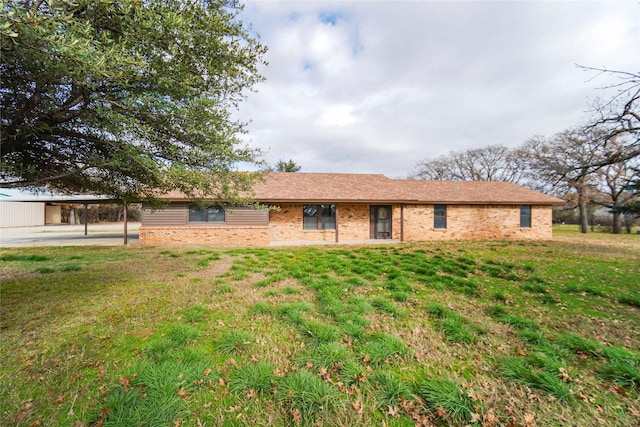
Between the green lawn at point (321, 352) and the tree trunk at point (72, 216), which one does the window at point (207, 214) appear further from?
the tree trunk at point (72, 216)

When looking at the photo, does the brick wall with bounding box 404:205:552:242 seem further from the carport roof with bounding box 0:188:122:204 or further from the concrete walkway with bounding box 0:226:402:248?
the carport roof with bounding box 0:188:122:204

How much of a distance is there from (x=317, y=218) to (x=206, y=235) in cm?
619

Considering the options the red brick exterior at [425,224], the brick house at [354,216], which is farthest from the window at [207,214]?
the red brick exterior at [425,224]

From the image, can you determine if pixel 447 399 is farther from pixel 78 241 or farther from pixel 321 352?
pixel 78 241

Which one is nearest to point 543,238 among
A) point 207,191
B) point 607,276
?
point 607,276

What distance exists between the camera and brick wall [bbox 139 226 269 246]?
1363 centimetres

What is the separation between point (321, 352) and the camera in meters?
2.97

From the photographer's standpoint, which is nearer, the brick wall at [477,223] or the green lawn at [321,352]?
the green lawn at [321,352]

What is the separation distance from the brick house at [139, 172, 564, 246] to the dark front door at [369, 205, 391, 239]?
55 millimetres

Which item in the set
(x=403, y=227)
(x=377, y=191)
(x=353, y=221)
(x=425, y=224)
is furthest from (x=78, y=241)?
(x=425, y=224)

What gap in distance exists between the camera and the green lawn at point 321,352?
2.17m

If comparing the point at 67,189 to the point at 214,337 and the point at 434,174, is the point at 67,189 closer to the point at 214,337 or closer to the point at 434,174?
the point at 214,337

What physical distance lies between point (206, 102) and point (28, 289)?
18.5 ft

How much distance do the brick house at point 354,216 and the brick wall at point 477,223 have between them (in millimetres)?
60
